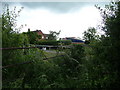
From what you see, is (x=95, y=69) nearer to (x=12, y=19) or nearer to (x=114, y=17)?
(x=114, y=17)

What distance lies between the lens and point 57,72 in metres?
3.24

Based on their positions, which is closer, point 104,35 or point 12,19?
point 104,35

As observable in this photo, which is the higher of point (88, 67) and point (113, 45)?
point (113, 45)

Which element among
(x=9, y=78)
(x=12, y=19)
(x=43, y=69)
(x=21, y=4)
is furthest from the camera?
(x=21, y=4)

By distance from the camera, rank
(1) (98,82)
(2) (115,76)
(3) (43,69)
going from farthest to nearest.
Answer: (3) (43,69) → (1) (98,82) → (2) (115,76)

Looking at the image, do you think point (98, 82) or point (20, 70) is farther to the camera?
point (20, 70)

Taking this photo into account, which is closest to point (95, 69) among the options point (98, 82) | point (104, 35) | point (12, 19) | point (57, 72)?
point (98, 82)

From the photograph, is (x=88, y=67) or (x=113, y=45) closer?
(x=113, y=45)

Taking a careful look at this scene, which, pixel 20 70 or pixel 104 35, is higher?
pixel 104 35

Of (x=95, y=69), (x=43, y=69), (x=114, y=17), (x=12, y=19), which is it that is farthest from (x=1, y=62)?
(x=114, y=17)

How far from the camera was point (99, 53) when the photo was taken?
2.56 metres

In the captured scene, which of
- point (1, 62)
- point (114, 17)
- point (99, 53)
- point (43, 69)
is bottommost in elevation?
point (43, 69)

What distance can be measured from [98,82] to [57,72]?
110 cm

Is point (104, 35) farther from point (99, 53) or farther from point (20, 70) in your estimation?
point (20, 70)
